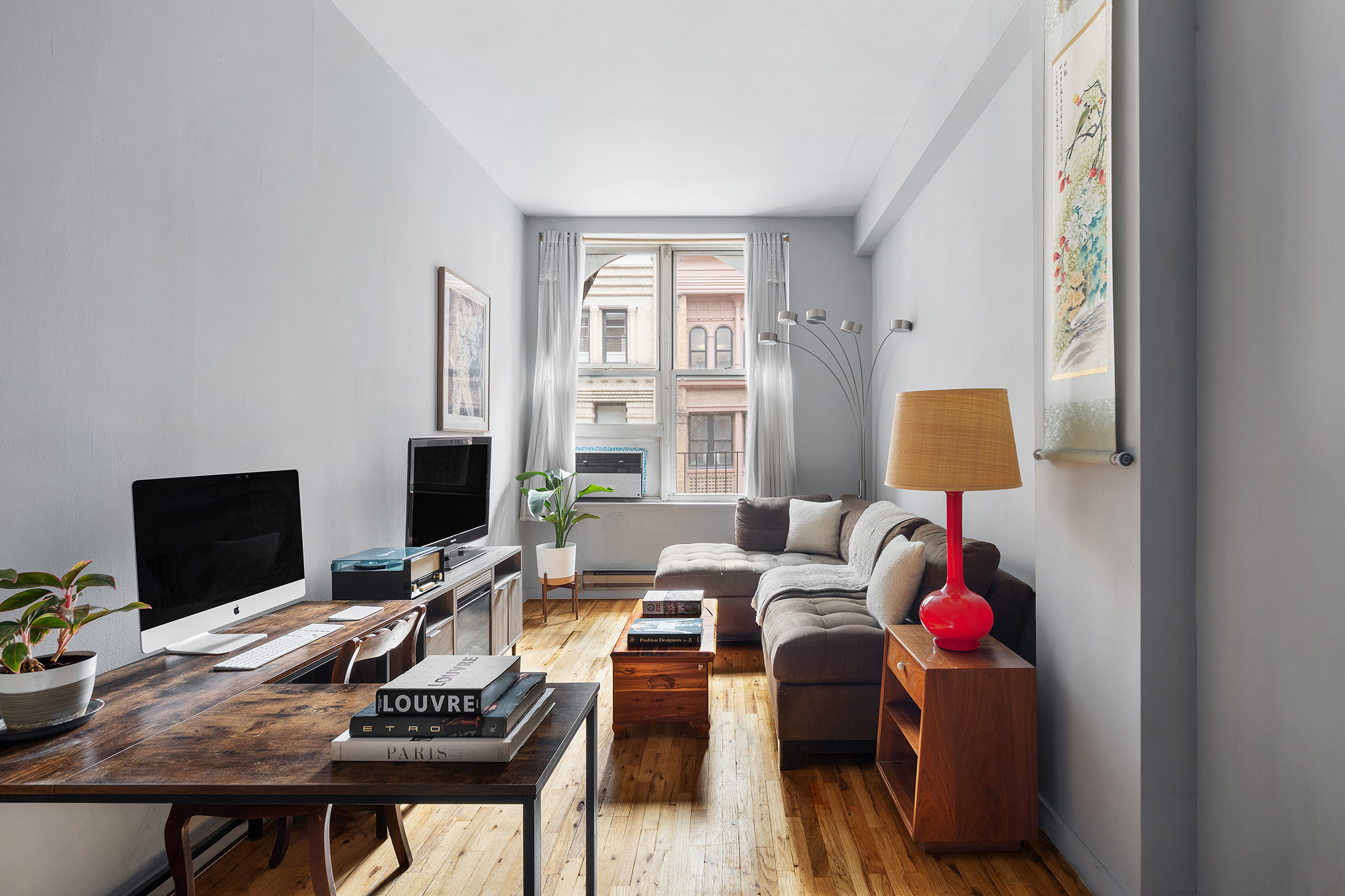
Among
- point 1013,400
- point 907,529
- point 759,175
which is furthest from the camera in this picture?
point 759,175

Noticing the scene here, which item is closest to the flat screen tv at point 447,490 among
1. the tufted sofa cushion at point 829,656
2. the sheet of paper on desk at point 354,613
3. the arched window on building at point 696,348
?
the sheet of paper on desk at point 354,613

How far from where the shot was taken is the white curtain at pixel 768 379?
5.42m

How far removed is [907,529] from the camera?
325 cm

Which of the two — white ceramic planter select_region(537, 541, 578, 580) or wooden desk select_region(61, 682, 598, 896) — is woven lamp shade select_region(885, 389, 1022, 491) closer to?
wooden desk select_region(61, 682, 598, 896)

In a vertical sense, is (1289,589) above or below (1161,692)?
above

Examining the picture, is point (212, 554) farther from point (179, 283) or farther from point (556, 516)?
point (556, 516)

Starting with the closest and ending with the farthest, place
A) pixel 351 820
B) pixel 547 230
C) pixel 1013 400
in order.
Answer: pixel 351 820 < pixel 1013 400 < pixel 547 230

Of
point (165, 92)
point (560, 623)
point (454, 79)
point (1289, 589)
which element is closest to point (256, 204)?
point (165, 92)

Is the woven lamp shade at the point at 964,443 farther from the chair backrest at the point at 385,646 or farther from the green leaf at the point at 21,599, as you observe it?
the green leaf at the point at 21,599

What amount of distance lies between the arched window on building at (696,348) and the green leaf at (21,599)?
15.9ft

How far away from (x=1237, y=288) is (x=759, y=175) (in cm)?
357

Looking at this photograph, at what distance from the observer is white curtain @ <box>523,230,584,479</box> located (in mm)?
5488

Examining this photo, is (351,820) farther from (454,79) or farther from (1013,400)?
(454,79)

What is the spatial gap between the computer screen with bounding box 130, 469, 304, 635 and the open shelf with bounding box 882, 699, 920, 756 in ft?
6.50
